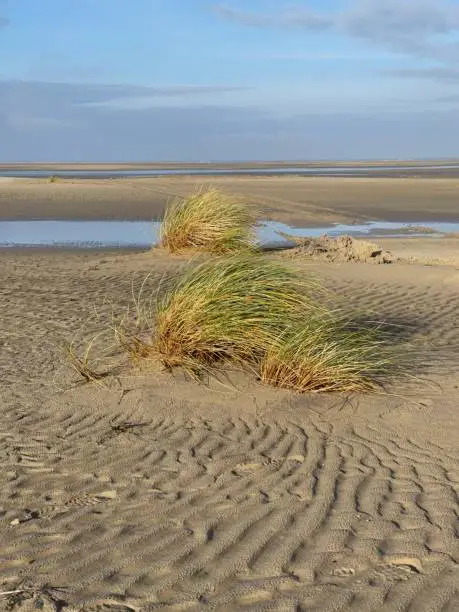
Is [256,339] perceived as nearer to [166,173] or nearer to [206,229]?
[206,229]

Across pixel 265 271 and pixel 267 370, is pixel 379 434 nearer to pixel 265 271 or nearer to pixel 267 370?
pixel 267 370

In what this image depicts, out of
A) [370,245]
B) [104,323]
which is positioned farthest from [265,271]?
[370,245]

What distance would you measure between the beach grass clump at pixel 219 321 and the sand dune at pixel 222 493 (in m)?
0.34

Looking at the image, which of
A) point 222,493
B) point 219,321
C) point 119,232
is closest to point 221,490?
point 222,493

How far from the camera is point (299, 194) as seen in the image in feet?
117

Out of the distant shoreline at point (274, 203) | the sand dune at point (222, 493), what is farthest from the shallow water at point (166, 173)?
the sand dune at point (222, 493)

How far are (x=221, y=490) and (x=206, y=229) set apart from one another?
34.2 ft

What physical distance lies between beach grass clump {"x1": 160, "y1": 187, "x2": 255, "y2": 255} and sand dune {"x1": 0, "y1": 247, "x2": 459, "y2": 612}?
680cm

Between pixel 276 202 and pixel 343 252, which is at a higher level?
pixel 276 202

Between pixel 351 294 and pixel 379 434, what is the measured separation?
18.8 ft

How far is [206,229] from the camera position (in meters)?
14.9

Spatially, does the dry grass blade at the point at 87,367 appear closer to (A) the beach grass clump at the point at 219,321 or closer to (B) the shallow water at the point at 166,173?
(A) the beach grass clump at the point at 219,321

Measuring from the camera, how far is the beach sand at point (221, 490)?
356cm

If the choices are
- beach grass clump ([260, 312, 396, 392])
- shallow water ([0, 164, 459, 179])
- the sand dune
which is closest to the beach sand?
the sand dune
